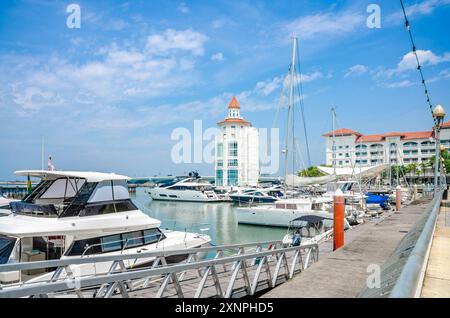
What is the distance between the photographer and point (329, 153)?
Result: 13388 centimetres

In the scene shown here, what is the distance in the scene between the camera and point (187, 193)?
7369cm

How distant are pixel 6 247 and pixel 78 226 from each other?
2105 mm

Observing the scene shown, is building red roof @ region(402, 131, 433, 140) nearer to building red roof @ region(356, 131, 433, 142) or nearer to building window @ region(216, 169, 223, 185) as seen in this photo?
building red roof @ region(356, 131, 433, 142)

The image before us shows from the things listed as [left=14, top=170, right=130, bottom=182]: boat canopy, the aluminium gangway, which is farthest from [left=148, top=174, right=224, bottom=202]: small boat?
the aluminium gangway

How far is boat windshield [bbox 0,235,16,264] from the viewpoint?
10.6 meters

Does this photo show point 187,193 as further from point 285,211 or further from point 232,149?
point 285,211

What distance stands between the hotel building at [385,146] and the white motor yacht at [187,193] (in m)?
59.0

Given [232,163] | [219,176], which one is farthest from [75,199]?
[219,176]

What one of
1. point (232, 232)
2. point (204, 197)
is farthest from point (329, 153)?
point (232, 232)

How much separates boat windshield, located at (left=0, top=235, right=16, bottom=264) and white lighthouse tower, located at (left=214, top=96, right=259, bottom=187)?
85264 mm

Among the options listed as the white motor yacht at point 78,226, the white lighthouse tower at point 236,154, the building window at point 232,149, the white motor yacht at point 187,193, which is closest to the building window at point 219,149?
the white lighthouse tower at point 236,154

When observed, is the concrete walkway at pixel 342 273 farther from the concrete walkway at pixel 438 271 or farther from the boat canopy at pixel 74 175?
the boat canopy at pixel 74 175

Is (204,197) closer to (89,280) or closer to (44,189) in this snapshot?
(44,189)
